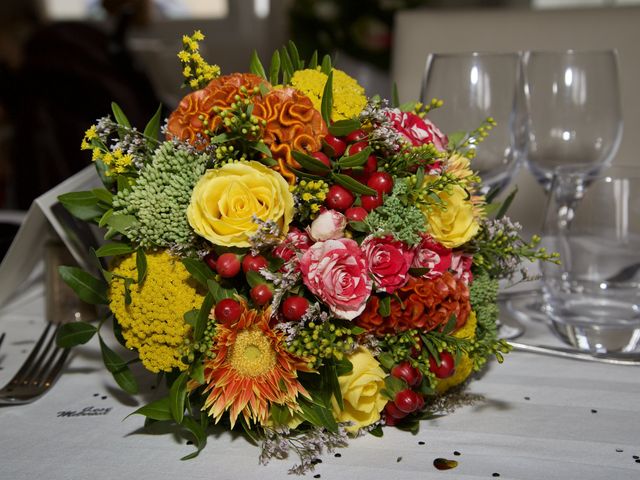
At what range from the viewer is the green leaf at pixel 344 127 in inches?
24.4

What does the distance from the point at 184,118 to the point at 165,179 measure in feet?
0.19

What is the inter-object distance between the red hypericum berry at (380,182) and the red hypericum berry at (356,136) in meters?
0.03

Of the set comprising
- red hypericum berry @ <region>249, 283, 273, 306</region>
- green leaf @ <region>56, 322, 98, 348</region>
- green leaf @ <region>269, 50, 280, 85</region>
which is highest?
green leaf @ <region>269, 50, 280, 85</region>

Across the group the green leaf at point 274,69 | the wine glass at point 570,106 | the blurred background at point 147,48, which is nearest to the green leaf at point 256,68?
the green leaf at point 274,69

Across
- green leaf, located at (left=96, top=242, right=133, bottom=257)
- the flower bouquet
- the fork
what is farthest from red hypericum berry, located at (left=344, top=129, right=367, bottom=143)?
the fork

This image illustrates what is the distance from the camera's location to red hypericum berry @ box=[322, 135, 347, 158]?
24.9 inches

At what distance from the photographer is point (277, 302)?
1.92 ft

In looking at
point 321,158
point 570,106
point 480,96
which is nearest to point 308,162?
point 321,158

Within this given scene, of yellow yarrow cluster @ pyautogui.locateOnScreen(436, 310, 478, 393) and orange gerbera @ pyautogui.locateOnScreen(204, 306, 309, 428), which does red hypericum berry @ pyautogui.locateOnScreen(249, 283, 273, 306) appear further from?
yellow yarrow cluster @ pyautogui.locateOnScreen(436, 310, 478, 393)

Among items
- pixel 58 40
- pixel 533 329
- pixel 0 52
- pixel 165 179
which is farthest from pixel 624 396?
pixel 0 52

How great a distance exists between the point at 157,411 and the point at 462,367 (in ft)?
0.87

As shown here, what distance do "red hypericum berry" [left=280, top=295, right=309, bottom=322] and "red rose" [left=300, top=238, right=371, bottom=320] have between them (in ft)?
0.04

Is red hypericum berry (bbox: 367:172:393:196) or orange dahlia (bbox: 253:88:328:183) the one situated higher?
orange dahlia (bbox: 253:88:328:183)

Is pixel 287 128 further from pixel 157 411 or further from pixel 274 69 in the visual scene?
pixel 157 411
